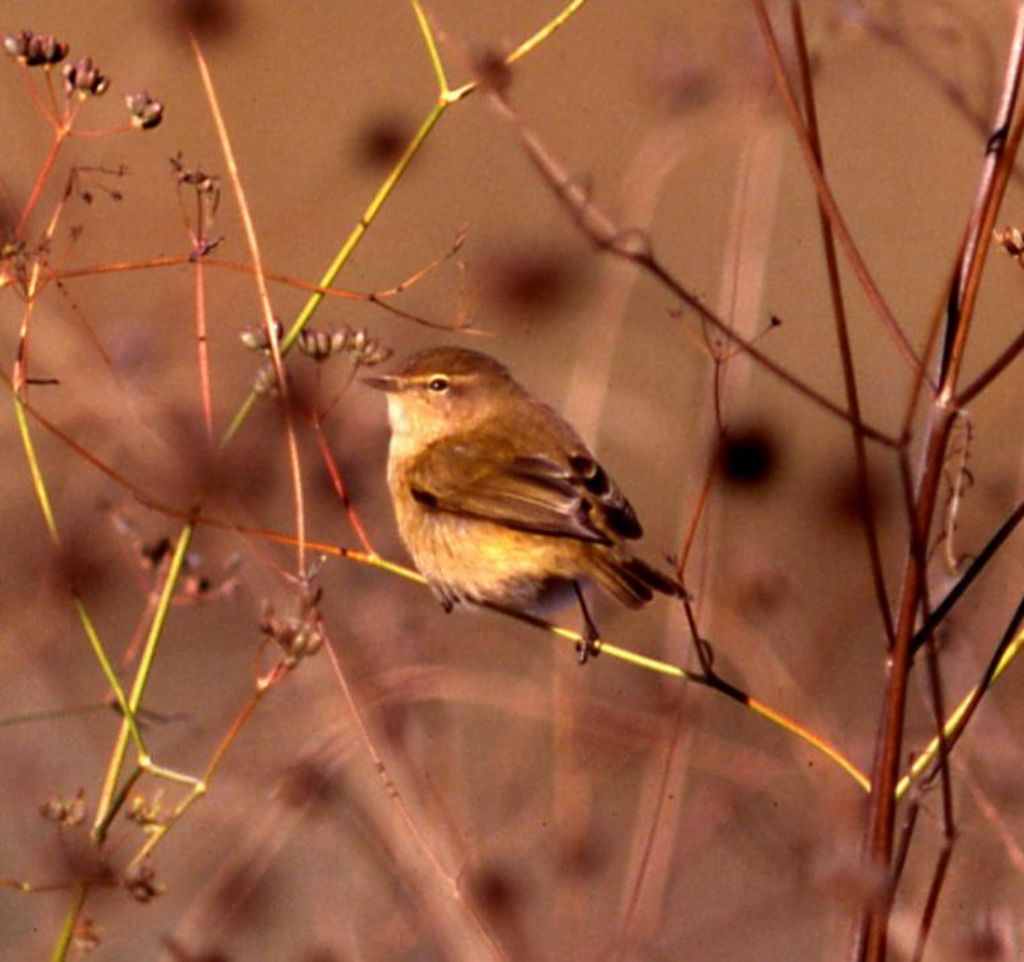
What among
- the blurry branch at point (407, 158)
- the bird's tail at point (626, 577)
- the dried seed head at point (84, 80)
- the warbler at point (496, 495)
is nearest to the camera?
the blurry branch at point (407, 158)

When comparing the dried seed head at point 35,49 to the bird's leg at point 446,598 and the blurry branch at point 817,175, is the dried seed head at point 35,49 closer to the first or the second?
the blurry branch at point 817,175

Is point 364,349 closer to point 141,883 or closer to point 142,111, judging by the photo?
point 142,111

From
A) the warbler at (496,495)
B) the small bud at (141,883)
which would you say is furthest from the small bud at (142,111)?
the warbler at (496,495)

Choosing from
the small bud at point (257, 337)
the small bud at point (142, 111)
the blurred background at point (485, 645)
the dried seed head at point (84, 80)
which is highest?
the dried seed head at point (84, 80)

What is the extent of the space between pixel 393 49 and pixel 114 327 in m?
10.5

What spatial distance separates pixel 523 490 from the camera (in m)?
4.84

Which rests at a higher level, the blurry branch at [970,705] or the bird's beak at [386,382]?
the blurry branch at [970,705]

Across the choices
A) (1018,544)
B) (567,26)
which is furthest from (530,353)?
(1018,544)

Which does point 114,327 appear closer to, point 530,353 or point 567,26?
point 530,353

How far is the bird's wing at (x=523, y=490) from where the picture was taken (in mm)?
4711

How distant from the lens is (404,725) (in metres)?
4.29

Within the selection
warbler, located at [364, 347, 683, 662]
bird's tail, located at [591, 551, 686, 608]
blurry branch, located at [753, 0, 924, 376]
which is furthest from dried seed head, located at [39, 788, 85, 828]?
bird's tail, located at [591, 551, 686, 608]

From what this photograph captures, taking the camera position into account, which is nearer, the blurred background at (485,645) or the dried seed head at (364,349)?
the dried seed head at (364,349)

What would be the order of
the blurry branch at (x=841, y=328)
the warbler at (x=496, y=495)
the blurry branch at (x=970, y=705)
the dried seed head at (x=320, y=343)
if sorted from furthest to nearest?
the warbler at (x=496, y=495) → the dried seed head at (x=320, y=343) → the blurry branch at (x=970, y=705) → the blurry branch at (x=841, y=328)
